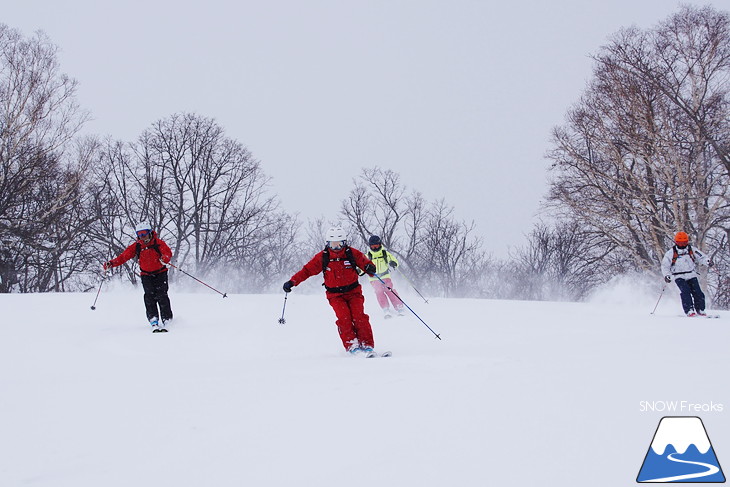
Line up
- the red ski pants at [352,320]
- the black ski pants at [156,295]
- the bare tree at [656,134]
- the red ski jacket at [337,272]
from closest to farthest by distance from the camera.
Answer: the red ski pants at [352,320], the red ski jacket at [337,272], the black ski pants at [156,295], the bare tree at [656,134]

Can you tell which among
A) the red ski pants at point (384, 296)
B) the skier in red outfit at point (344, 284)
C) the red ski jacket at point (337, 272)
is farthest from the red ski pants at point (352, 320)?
the red ski pants at point (384, 296)

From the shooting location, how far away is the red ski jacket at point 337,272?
7.80 metres

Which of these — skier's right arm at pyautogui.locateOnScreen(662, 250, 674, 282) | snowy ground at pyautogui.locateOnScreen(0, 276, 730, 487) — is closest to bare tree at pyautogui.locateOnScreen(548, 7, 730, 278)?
skier's right arm at pyautogui.locateOnScreen(662, 250, 674, 282)

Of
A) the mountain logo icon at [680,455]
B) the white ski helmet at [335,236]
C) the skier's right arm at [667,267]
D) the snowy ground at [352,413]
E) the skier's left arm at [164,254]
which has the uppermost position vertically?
the skier's left arm at [164,254]

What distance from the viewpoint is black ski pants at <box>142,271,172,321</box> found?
999 cm

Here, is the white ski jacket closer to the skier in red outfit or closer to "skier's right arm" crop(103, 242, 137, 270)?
the skier in red outfit

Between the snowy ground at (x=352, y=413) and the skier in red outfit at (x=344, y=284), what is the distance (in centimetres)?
55

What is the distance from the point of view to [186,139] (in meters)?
34.9

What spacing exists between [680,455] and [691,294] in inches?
408

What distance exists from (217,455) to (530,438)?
174 cm

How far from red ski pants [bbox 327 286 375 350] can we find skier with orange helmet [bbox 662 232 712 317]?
7.73 metres

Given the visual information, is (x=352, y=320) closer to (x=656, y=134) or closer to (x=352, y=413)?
(x=352, y=413)

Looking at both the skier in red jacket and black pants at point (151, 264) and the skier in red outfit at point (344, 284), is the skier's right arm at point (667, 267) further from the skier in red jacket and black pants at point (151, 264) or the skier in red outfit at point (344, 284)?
the skier in red jacket and black pants at point (151, 264)

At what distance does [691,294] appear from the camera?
11953mm
